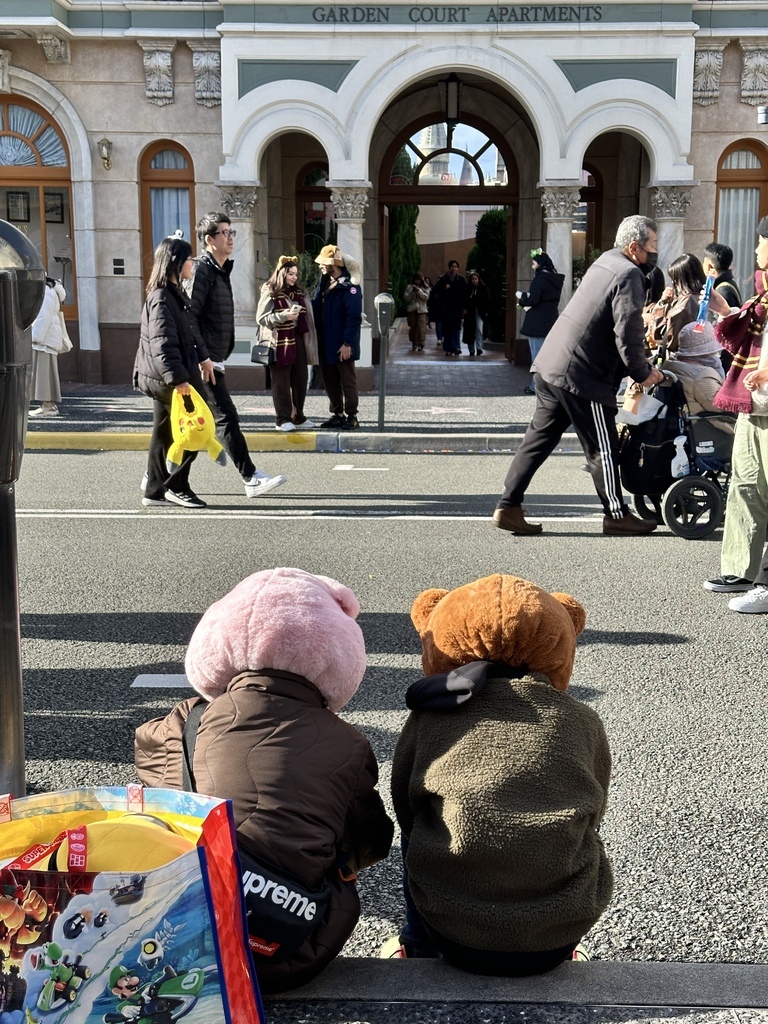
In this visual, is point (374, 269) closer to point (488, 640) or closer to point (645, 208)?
point (645, 208)

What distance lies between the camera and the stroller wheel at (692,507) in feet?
25.0

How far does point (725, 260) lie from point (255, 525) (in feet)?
16.8

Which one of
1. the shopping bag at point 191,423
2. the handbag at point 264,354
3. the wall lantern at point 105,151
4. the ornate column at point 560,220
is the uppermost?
the wall lantern at point 105,151

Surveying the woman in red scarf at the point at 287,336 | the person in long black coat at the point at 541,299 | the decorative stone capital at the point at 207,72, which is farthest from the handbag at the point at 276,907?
the decorative stone capital at the point at 207,72

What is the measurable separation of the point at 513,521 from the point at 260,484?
7.10 ft

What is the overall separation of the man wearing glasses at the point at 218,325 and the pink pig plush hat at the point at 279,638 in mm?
6298

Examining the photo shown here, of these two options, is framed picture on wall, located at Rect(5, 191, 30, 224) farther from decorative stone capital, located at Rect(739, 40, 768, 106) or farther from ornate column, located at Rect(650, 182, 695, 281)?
decorative stone capital, located at Rect(739, 40, 768, 106)

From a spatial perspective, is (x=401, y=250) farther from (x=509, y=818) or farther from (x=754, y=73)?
(x=509, y=818)

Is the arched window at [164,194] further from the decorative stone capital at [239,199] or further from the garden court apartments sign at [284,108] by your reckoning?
the decorative stone capital at [239,199]

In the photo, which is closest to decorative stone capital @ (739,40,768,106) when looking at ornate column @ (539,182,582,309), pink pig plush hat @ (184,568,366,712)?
ornate column @ (539,182,582,309)

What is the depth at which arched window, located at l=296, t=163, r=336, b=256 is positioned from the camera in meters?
19.8

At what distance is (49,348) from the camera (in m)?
13.5

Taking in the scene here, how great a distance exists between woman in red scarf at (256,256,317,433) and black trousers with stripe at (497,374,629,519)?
4.83m

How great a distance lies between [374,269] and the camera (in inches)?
774
